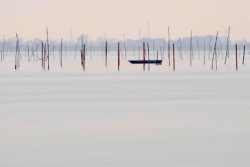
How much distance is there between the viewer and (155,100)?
35.7ft

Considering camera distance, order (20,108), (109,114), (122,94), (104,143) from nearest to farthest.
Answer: (104,143)
(109,114)
(20,108)
(122,94)

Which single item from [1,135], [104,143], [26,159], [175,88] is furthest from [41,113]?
[175,88]

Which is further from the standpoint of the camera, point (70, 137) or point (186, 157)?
point (70, 137)

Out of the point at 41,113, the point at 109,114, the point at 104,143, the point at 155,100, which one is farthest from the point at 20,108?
the point at 104,143

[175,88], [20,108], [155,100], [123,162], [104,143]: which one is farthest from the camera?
[175,88]

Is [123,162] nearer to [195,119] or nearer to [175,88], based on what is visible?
[195,119]

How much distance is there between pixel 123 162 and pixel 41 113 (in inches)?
156

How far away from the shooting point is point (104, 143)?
6.16m

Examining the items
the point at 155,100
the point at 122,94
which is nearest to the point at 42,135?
the point at 155,100

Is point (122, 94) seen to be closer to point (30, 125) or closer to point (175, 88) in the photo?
point (175, 88)

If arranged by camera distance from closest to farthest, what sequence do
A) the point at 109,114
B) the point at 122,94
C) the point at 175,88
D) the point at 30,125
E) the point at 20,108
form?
the point at 30,125, the point at 109,114, the point at 20,108, the point at 122,94, the point at 175,88

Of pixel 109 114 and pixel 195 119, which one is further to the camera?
pixel 109 114

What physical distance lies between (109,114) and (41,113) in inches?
38.5

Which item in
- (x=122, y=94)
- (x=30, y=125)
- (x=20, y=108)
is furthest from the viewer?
(x=122, y=94)
